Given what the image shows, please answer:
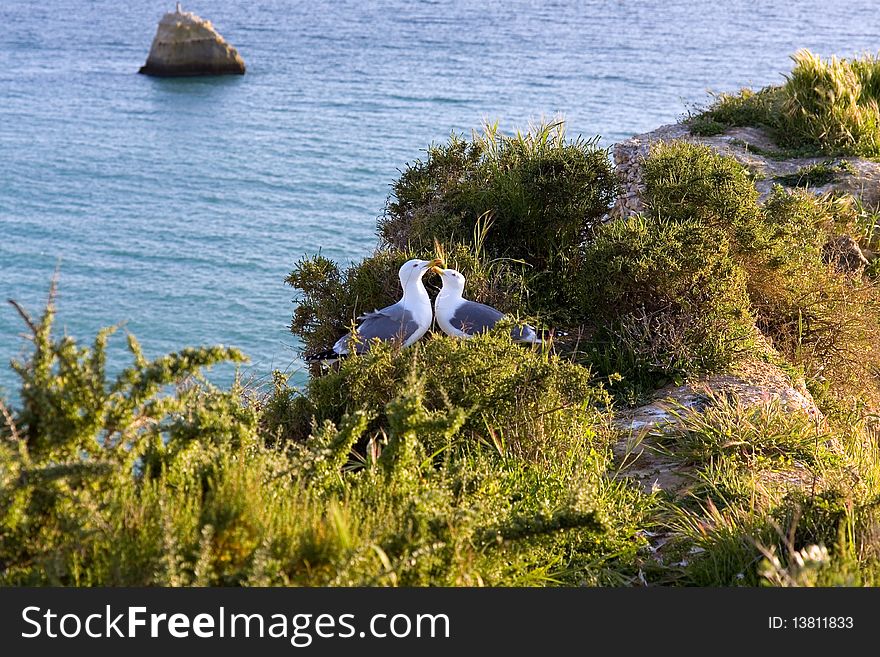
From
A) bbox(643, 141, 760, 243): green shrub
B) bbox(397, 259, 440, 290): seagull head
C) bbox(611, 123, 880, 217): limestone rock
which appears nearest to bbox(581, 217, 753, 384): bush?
bbox(643, 141, 760, 243): green shrub

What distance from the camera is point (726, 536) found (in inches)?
152

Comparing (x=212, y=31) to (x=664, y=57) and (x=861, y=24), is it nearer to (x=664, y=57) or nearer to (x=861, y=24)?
(x=664, y=57)

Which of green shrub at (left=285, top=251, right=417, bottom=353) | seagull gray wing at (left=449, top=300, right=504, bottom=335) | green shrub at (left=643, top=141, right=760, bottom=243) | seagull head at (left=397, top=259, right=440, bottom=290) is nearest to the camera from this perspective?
seagull gray wing at (left=449, top=300, right=504, bottom=335)

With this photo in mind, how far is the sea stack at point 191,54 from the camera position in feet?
135

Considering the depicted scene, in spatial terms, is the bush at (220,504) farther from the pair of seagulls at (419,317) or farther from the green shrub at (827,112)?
the green shrub at (827,112)

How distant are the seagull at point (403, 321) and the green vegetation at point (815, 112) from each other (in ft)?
22.0

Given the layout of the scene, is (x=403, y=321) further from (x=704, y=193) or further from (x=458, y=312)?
(x=704, y=193)

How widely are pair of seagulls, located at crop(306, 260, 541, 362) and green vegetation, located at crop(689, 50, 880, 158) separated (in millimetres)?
6587

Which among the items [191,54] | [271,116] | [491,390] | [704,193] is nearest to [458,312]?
[491,390]

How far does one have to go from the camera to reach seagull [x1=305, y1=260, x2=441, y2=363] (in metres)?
5.71

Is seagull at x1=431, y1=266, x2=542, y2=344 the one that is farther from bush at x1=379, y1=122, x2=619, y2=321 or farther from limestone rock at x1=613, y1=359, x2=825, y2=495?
bush at x1=379, y1=122, x2=619, y2=321

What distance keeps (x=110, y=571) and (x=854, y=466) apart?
354cm

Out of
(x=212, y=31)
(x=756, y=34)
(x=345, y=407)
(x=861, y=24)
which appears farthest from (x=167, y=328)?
(x=861, y=24)

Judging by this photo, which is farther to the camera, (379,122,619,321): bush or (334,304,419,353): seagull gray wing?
(379,122,619,321): bush
